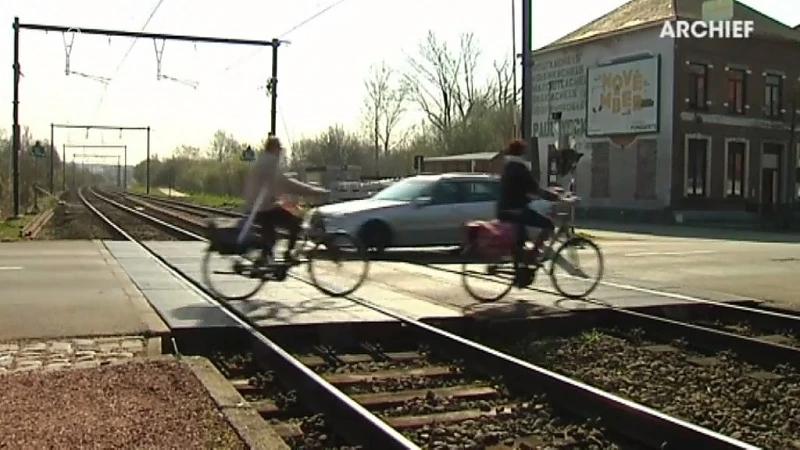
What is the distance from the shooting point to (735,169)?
4581 cm

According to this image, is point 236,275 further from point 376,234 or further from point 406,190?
point 406,190

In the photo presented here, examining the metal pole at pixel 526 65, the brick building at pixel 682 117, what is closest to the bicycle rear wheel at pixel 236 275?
the metal pole at pixel 526 65

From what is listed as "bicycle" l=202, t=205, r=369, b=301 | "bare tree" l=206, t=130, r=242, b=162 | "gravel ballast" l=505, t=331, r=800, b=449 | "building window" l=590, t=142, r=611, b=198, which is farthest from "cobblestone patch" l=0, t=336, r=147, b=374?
"bare tree" l=206, t=130, r=242, b=162

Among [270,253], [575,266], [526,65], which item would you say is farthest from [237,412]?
[526,65]

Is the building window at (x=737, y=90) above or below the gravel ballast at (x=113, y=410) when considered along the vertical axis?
above

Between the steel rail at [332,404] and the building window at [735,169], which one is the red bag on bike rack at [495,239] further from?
the building window at [735,169]

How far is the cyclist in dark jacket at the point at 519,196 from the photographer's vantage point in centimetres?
1077

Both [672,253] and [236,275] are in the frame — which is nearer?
[236,275]

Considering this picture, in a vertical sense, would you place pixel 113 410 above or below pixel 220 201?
below

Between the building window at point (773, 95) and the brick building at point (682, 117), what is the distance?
5 centimetres

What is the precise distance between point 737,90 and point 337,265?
3976 centimetres

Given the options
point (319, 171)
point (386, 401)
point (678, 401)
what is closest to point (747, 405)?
point (678, 401)

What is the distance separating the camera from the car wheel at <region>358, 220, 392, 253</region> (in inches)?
690

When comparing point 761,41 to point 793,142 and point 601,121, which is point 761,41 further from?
point 601,121
